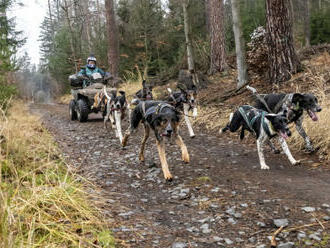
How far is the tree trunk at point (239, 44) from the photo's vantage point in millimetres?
8617

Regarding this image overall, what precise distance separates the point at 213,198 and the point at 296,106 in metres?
2.52

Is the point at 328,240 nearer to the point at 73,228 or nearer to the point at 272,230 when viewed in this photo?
the point at 272,230

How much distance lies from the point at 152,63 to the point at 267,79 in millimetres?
9959

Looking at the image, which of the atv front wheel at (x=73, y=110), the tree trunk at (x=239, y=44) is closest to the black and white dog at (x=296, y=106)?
the tree trunk at (x=239, y=44)

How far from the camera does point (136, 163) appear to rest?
228 inches

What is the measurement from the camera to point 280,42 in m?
7.81

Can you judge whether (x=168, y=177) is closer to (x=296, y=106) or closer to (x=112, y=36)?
(x=296, y=106)

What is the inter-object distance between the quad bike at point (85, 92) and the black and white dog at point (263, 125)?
228 inches

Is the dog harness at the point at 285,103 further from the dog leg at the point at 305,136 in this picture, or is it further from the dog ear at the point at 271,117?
the dog ear at the point at 271,117

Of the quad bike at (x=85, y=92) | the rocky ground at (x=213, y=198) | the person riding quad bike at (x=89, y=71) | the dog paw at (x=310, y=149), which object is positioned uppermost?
the person riding quad bike at (x=89, y=71)

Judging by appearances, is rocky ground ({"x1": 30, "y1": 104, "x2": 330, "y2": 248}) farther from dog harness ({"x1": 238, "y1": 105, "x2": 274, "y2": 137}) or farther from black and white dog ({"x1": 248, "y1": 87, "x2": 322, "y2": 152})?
dog harness ({"x1": 238, "y1": 105, "x2": 274, "y2": 137})

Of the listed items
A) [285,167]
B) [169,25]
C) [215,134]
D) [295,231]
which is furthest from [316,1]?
[295,231]

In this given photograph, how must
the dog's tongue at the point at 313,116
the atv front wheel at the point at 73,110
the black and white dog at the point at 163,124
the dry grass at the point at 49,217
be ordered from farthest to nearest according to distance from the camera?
1. the atv front wheel at the point at 73,110
2. the dog's tongue at the point at 313,116
3. the black and white dog at the point at 163,124
4. the dry grass at the point at 49,217

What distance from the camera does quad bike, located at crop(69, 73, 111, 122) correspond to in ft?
34.2
